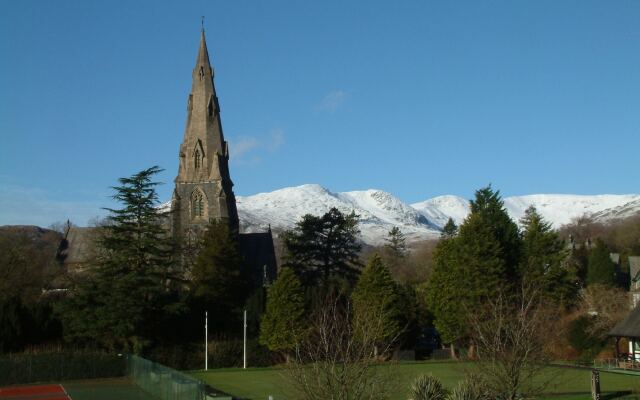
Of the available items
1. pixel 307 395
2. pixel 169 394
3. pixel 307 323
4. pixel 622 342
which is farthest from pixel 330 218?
pixel 307 395

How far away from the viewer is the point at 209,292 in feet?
180

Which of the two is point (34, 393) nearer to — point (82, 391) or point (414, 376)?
point (82, 391)

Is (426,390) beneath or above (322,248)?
beneath

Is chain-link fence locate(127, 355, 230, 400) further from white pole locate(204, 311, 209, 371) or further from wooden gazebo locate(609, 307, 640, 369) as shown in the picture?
wooden gazebo locate(609, 307, 640, 369)

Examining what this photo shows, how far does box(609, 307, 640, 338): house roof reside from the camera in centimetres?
4100

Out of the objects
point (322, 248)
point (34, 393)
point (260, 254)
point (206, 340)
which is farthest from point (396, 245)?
point (34, 393)

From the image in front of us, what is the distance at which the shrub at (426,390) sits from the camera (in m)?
20.7

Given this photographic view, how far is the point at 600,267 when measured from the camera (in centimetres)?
6600

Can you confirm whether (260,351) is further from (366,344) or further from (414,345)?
(366,344)

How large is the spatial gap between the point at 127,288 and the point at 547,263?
30.7m

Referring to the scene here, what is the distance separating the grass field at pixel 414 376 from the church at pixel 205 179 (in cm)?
3035

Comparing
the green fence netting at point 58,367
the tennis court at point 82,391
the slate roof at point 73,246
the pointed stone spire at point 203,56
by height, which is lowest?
the tennis court at point 82,391

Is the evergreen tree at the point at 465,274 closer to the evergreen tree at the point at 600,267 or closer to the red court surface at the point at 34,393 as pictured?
the evergreen tree at the point at 600,267

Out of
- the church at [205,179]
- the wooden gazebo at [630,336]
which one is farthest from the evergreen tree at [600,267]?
the church at [205,179]
